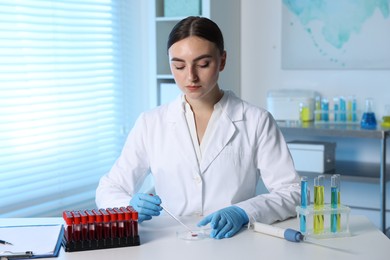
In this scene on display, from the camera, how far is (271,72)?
3.96m

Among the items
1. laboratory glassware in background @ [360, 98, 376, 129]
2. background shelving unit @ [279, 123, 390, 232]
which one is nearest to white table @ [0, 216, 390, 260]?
background shelving unit @ [279, 123, 390, 232]

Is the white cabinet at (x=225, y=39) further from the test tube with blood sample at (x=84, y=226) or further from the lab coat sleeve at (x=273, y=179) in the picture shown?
the test tube with blood sample at (x=84, y=226)

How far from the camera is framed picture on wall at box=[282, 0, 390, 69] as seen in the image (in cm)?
358

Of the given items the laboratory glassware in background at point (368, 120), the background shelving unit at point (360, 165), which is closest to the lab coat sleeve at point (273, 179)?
the background shelving unit at point (360, 165)

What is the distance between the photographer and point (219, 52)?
2.07 meters

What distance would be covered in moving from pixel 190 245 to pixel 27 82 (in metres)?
1.63

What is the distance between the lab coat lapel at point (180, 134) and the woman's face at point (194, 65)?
0.16 m

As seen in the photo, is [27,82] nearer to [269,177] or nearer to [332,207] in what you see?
[269,177]

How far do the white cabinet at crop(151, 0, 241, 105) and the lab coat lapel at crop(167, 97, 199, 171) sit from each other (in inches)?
59.6

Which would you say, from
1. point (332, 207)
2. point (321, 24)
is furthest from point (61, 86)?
point (332, 207)

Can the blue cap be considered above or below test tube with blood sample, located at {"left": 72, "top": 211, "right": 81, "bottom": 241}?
below

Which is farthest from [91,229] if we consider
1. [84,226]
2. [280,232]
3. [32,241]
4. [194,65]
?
[194,65]

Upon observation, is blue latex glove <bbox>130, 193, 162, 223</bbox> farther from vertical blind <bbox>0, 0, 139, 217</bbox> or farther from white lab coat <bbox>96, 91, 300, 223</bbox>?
vertical blind <bbox>0, 0, 139, 217</bbox>

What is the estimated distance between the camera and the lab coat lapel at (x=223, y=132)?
210 cm
